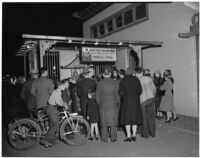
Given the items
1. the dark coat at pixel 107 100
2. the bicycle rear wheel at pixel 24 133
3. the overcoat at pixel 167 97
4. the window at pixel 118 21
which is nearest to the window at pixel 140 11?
the window at pixel 118 21

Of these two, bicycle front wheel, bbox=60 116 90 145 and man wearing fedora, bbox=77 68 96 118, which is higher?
man wearing fedora, bbox=77 68 96 118

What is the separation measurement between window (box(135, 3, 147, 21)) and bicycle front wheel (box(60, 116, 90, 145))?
7.42 meters

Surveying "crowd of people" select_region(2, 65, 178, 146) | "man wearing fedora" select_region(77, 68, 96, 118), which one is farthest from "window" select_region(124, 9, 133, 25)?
"man wearing fedora" select_region(77, 68, 96, 118)

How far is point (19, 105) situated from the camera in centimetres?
532

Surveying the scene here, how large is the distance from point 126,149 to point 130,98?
121cm

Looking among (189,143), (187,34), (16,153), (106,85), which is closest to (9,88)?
(16,153)

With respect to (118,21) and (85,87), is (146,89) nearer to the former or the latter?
(85,87)

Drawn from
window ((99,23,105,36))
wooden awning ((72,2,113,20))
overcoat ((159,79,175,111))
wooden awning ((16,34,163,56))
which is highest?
wooden awning ((72,2,113,20))

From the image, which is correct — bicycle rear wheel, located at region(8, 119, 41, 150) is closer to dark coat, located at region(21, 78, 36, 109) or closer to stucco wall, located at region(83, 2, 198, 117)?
dark coat, located at region(21, 78, 36, 109)

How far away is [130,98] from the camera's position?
5277 millimetres

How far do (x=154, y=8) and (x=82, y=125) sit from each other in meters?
7.06

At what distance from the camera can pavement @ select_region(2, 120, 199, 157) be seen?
4609mm

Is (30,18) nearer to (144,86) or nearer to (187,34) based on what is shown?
(187,34)

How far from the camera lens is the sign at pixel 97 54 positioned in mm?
9391
